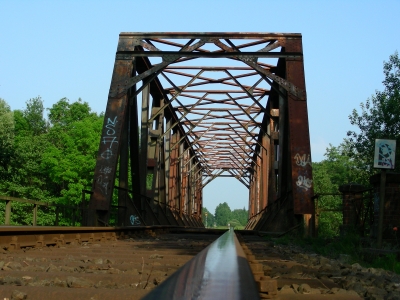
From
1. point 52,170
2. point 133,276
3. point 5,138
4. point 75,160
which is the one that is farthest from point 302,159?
point 52,170

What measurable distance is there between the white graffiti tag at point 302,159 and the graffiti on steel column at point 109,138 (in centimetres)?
379

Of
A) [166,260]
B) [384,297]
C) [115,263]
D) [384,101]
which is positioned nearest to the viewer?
[384,297]

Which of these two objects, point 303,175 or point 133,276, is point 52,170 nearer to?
point 303,175

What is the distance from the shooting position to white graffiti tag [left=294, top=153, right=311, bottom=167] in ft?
40.4

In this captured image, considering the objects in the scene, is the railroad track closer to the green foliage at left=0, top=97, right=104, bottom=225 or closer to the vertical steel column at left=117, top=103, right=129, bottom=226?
the vertical steel column at left=117, top=103, right=129, bottom=226

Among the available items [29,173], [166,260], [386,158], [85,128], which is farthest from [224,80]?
[29,173]

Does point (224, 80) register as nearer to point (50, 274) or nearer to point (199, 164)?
point (50, 274)

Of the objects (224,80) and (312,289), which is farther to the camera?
(224,80)

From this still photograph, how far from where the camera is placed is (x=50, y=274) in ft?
11.6

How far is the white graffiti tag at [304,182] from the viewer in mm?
12047

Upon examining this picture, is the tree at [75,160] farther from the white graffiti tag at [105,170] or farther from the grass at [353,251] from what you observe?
the grass at [353,251]

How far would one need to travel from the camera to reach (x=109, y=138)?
39.8ft

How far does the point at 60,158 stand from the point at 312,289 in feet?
127

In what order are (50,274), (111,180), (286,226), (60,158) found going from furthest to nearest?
1. (60,158)
2. (286,226)
3. (111,180)
4. (50,274)
